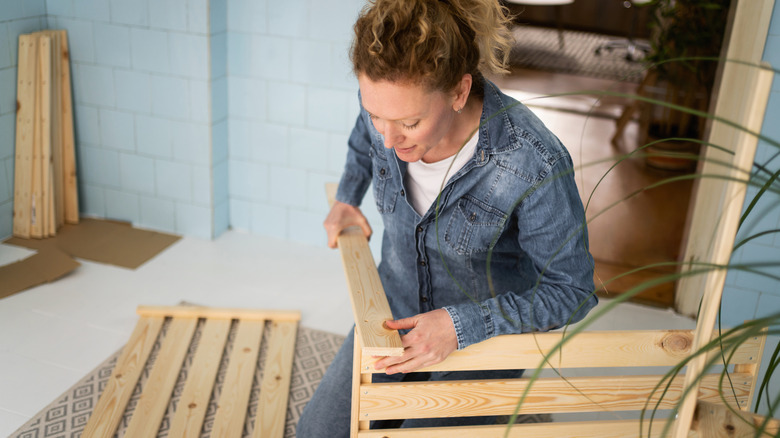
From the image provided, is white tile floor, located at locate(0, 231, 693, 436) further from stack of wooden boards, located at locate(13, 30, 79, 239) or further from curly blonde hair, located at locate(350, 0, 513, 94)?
curly blonde hair, located at locate(350, 0, 513, 94)

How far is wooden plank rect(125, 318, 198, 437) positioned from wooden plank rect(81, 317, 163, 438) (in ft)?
0.14

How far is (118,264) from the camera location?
307cm

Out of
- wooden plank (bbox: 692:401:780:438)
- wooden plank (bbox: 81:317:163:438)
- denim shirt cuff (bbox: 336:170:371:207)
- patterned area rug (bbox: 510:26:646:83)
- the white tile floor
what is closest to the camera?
wooden plank (bbox: 692:401:780:438)

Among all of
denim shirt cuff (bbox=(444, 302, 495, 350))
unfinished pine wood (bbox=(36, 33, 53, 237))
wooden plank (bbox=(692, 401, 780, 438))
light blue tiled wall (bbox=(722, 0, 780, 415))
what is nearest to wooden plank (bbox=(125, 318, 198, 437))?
unfinished pine wood (bbox=(36, 33, 53, 237))

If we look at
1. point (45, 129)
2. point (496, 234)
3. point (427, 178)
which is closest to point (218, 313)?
point (45, 129)

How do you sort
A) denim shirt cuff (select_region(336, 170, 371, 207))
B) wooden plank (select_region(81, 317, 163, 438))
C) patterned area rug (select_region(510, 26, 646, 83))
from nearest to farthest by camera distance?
denim shirt cuff (select_region(336, 170, 371, 207))
wooden plank (select_region(81, 317, 163, 438))
patterned area rug (select_region(510, 26, 646, 83))

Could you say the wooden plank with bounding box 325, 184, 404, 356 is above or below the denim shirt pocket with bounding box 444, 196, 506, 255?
below

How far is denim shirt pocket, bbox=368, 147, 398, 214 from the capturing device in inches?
66.5

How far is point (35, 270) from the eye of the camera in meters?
2.93

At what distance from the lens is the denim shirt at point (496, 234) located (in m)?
1.36

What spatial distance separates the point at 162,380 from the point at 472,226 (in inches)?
53.1

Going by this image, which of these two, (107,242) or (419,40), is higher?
(419,40)

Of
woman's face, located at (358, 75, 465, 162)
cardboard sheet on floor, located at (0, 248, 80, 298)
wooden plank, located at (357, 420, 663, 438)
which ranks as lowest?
cardboard sheet on floor, located at (0, 248, 80, 298)

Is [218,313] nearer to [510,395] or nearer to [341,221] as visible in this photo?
[341,221]
